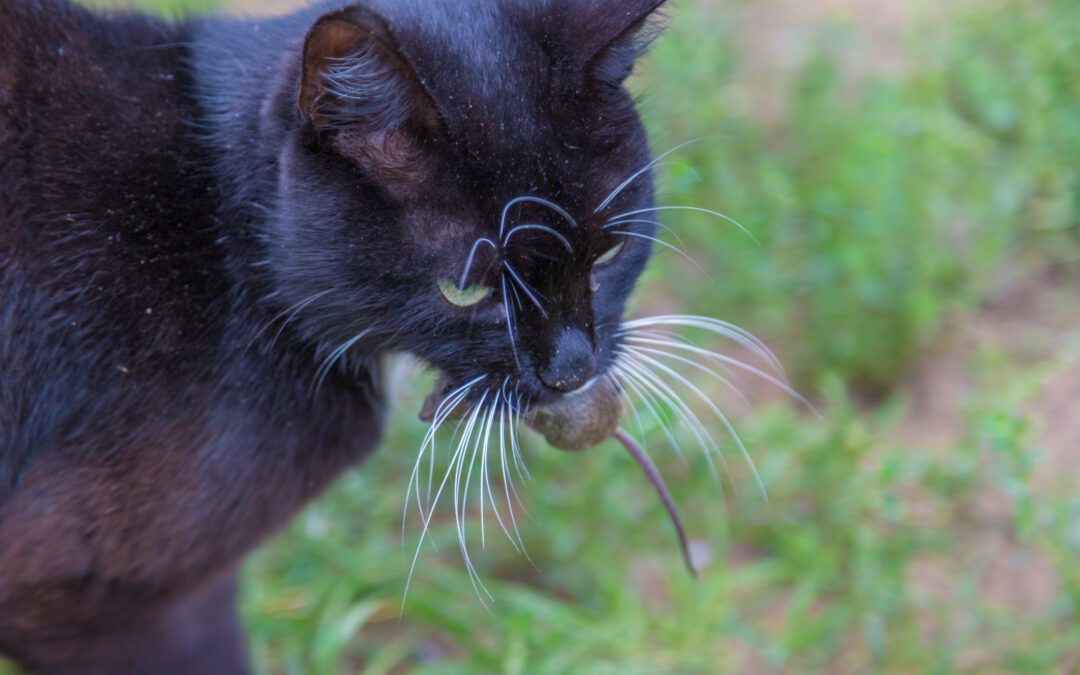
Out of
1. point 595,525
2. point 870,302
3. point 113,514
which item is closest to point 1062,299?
point 870,302

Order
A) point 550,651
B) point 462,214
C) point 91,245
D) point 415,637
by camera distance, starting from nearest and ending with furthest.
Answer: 1. point 462,214
2. point 91,245
3. point 550,651
4. point 415,637

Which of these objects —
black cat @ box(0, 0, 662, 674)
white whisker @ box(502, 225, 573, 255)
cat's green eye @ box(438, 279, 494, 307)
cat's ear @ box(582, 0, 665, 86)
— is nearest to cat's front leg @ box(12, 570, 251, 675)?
black cat @ box(0, 0, 662, 674)

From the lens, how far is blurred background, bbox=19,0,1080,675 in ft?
6.94

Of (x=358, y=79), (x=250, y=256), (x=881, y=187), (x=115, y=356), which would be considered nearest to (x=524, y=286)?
(x=358, y=79)

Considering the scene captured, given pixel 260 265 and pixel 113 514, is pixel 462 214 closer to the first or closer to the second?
pixel 260 265

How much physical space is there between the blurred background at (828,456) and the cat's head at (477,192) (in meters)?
0.46

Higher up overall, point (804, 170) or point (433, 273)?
point (433, 273)

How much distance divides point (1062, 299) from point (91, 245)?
2101 mm

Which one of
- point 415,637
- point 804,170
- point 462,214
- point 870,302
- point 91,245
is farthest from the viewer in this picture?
point 804,170

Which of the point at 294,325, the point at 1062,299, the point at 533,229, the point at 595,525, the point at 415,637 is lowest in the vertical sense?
the point at 415,637

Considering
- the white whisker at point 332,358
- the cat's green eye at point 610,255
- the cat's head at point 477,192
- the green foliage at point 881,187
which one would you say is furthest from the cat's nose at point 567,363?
the green foliage at point 881,187

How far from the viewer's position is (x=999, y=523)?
2.24 meters

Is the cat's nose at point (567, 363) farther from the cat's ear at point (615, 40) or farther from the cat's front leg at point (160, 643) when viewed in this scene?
the cat's front leg at point (160, 643)

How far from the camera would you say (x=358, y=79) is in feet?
4.33
